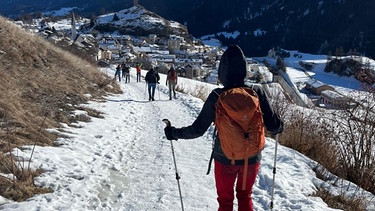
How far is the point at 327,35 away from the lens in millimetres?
161875

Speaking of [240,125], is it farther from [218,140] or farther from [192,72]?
[192,72]

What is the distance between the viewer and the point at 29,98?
805 cm

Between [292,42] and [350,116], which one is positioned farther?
[292,42]

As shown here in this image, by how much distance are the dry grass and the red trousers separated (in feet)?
8.21

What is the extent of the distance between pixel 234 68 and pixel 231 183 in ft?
3.69

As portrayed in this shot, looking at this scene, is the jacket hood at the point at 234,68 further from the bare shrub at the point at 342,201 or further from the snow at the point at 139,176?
the bare shrub at the point at 342,201

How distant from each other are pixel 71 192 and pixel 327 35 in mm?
175030

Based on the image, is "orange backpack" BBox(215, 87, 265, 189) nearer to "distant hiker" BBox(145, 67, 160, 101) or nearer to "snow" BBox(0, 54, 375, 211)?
"snow" BBox(0, 54, 375, 211)

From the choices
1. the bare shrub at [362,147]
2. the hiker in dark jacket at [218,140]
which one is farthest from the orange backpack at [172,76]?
the hiker in dark jacket at [218,140]

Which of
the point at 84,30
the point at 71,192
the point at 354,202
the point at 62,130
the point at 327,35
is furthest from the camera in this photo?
the point at 327,35

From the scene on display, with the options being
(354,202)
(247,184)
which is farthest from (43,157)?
(354,202)

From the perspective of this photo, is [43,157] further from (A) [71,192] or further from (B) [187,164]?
(B) [187,164]

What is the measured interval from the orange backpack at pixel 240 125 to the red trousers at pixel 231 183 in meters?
0.11

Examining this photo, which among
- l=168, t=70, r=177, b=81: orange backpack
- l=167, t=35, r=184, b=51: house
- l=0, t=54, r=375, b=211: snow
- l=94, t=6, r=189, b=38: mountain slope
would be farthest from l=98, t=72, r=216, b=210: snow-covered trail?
l=94, t=6, r=189, b=38: mountain slope
